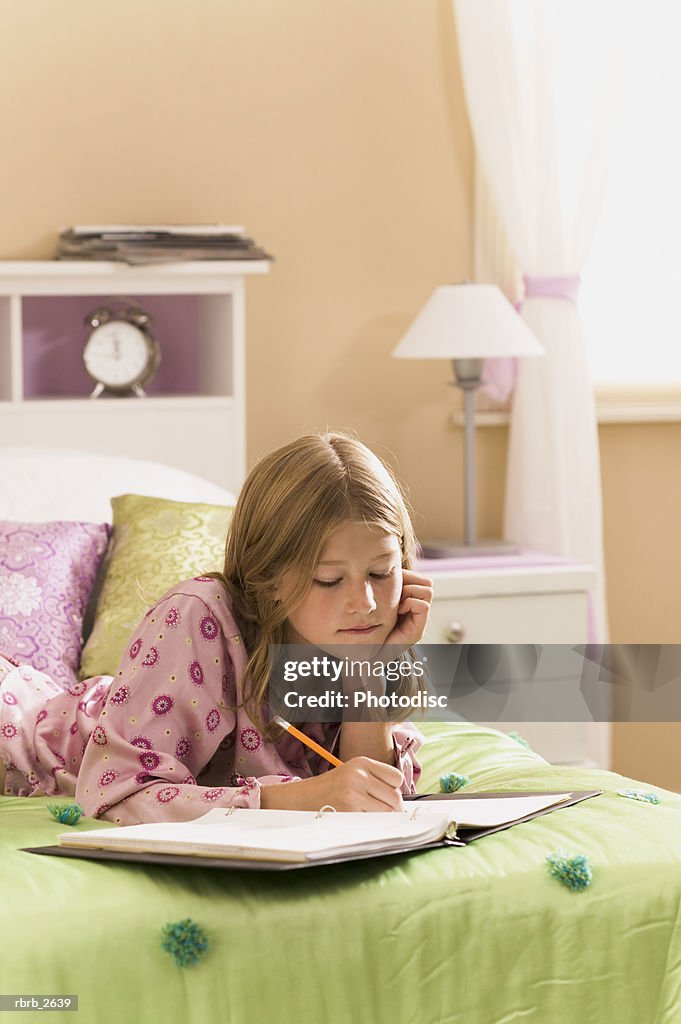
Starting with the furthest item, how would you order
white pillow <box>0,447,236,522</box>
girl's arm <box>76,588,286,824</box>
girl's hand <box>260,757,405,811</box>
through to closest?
white pillow <box>0,447,236,522</box>
girl's arm <box>76,588,286,824</box>
girl's hand <box>260,757,405,811</box>

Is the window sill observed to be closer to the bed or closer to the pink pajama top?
the pink pajama top

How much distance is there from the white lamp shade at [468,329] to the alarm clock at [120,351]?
529 mm

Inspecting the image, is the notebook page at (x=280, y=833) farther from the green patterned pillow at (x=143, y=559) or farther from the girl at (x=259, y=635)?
the green patterned pillow at (x=143, y=559)

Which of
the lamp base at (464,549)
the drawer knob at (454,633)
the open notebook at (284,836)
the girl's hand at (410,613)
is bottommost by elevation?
the drawer knob at (454,633)

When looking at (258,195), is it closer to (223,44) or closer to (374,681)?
(223,44)

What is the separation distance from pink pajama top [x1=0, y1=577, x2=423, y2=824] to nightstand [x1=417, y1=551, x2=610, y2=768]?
126cm

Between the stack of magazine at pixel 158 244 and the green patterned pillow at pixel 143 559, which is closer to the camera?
the green patterned pillow at pixel 143 559

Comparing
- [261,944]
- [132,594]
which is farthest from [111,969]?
[132,594]

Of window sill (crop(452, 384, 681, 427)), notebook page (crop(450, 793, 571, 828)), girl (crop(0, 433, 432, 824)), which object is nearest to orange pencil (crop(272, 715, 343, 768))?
girl (crop(0, 433, 432, 824))

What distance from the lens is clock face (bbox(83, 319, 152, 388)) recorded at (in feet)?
9.78

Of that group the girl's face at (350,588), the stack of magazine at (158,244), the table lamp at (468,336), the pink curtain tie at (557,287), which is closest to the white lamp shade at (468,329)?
the table lamp at (468,336)

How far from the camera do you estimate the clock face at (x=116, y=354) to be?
2980mm

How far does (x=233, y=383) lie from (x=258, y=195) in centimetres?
48

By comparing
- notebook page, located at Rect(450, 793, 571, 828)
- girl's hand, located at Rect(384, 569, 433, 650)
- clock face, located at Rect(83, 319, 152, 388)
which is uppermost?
clock face, located at Rect(83, 319, 152, 388)
